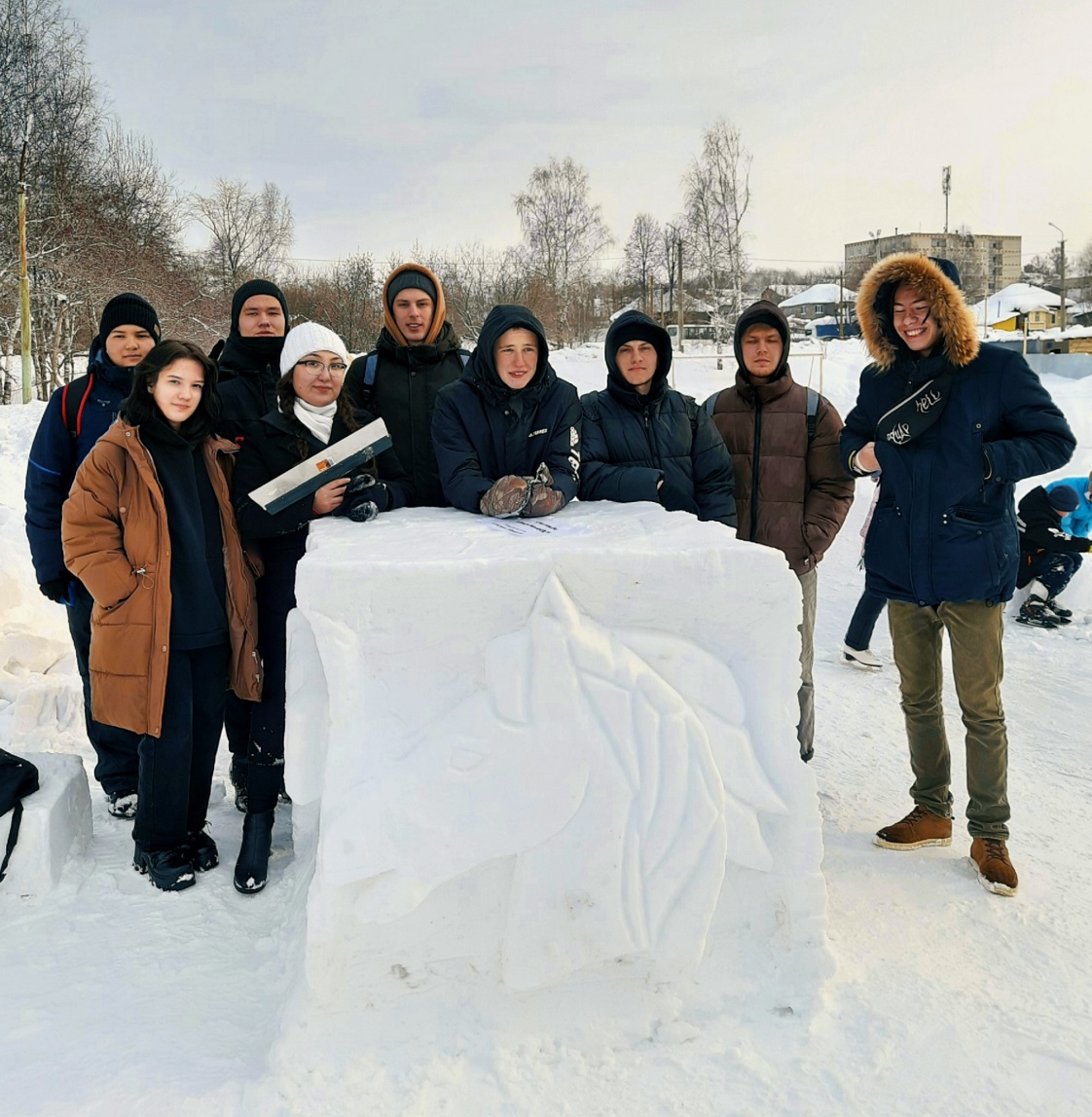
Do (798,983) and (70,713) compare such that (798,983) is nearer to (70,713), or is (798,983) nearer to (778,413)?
(778,413)

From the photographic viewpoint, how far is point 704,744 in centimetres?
208

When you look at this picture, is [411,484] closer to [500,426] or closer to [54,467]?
[500,426]

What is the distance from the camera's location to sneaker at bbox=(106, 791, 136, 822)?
3252mm

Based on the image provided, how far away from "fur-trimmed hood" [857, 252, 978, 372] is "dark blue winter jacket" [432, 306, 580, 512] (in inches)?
44.6

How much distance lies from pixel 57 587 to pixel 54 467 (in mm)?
459

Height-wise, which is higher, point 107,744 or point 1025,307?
point 1025,307

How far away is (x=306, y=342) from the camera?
284 centimetres

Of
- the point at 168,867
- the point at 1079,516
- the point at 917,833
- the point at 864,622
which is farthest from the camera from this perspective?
the point at 1079,516

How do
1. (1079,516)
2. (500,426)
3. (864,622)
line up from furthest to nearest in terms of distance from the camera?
(1079,516), (864,622), (500,426)

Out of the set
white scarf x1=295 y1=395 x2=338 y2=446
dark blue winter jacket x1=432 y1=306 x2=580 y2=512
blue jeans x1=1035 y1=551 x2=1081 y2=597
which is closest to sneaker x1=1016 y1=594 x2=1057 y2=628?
blue jeans x1=1035 y1=551 x2=1081 y2=597

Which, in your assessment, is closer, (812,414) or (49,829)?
(49,829)

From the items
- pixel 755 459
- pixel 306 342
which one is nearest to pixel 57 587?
pixel 306 342

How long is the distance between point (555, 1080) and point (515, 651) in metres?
0.98

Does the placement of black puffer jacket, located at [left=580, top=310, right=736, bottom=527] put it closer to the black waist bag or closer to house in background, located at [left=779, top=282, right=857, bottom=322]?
the black waist bag
